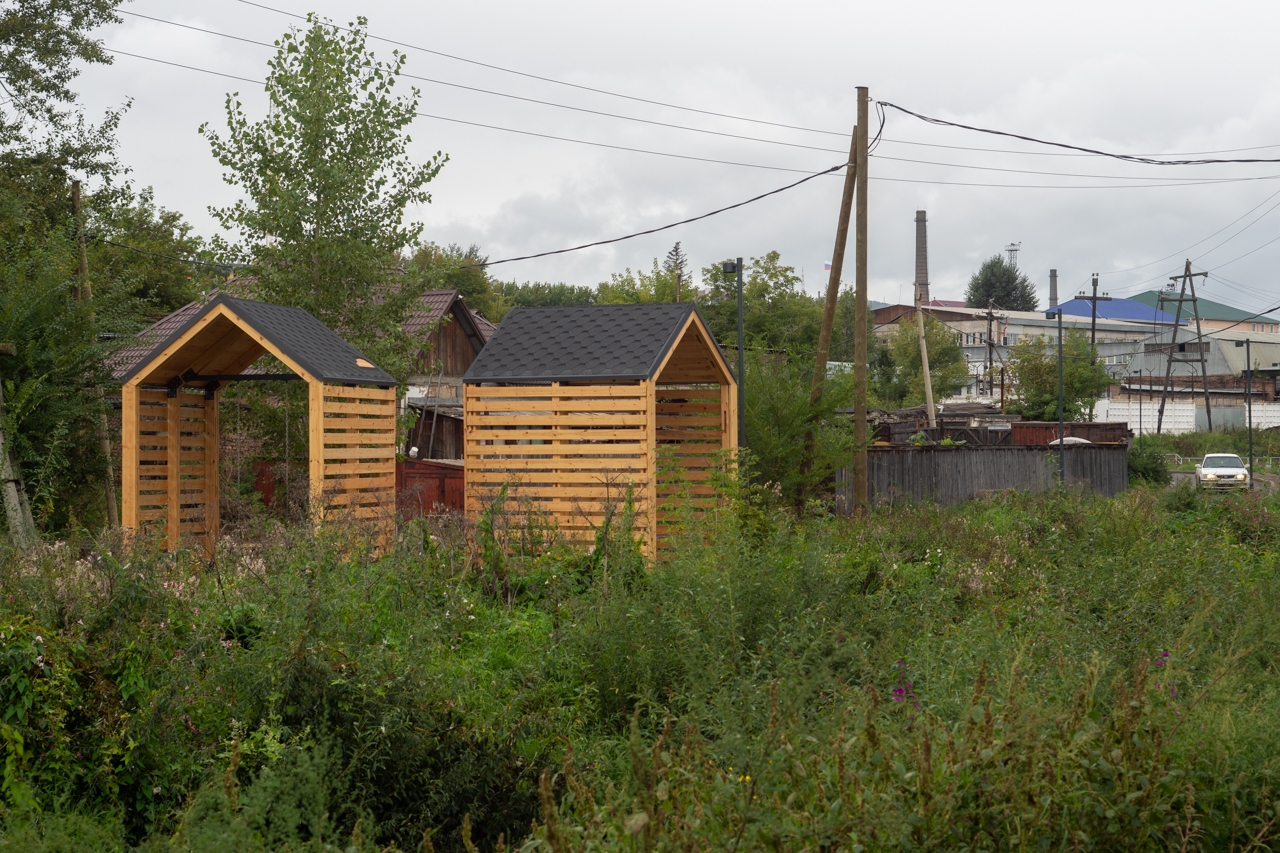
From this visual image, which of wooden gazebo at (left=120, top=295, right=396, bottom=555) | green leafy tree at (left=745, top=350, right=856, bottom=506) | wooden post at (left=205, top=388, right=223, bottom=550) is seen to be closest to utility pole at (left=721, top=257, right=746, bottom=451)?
green leafy tree at (left=745, top=350, right=856, bottom=506)

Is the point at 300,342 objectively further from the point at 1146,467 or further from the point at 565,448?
the point at 1146,467

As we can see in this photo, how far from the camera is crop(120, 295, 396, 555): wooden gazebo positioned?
33.4 feet

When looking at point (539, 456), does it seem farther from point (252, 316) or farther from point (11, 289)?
point (11, 289)

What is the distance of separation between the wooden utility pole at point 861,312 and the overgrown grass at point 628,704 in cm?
894

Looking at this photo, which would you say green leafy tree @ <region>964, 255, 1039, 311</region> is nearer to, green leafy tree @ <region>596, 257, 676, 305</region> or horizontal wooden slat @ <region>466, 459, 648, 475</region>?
green leafy tree @ <region>596, 257, 676, 305</region>

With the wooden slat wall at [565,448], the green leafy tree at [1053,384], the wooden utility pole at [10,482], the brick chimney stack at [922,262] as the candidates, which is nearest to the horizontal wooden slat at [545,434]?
the wooden slat wall at [565,448]

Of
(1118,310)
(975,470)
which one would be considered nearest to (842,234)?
(975,470)

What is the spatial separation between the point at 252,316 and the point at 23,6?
41.4 feet

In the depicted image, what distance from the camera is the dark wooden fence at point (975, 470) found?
2255cm

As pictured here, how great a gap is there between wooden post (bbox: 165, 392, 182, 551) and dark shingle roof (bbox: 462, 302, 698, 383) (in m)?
3.36

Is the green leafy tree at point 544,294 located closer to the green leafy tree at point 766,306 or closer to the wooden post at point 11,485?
the green leafy tree at point 766,306

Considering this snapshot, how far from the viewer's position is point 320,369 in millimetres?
10133

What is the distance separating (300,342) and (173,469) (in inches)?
98.8

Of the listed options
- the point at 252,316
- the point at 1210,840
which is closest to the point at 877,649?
the point at 1210,840
